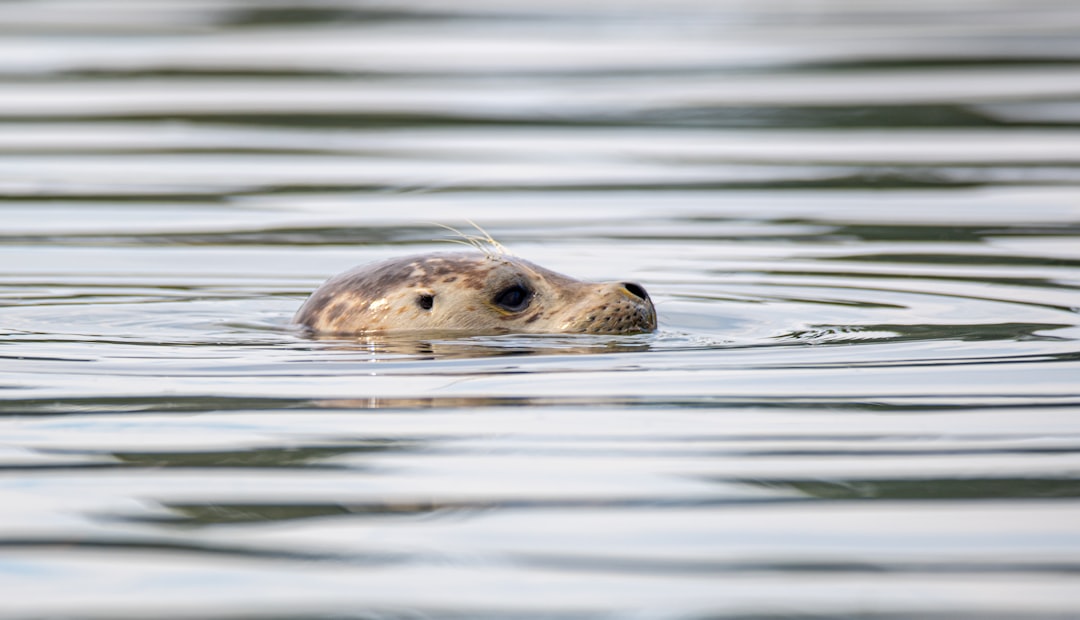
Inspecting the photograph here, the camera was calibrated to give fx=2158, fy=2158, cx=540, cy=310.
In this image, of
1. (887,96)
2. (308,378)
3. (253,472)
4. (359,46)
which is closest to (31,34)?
(359,46)

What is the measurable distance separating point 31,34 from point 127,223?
1094 cm

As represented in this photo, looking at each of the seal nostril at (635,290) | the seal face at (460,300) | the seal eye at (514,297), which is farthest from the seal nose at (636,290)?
the seal eye at (514,297)

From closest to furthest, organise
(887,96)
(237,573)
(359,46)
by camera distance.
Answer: (237,573) < (887,96) < (359,46)

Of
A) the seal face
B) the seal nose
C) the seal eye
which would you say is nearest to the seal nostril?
the seal nose

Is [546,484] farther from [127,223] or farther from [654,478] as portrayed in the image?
[127,223]

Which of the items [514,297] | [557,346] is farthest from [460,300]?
[557,346]

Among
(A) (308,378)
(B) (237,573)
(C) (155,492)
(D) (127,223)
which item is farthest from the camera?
(D) (127,223)

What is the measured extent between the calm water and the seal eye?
1.29 ft

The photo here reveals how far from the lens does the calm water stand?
16.8 feet

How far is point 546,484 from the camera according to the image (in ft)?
19.3

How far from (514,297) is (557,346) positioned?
Result: 27.6 inches

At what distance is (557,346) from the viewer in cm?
850

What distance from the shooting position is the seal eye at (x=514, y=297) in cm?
913

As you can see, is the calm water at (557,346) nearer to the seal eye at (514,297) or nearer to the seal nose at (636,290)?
the seal nose at (636,290)
